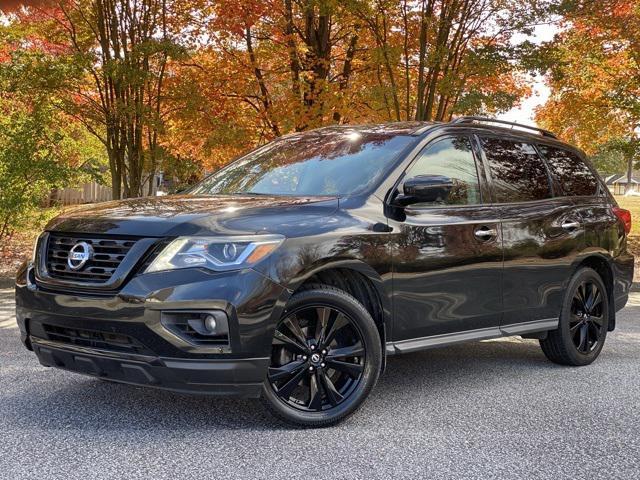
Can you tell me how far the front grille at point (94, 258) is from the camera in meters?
3.95

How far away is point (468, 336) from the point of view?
5.12m

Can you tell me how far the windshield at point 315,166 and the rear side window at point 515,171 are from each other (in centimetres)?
84

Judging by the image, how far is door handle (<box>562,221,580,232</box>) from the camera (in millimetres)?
5918

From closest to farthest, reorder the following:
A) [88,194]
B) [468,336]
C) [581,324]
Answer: [468,336], [581,324], [88,194]

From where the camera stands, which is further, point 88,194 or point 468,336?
point 88,194

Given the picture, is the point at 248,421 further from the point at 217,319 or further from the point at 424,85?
the point at 424,85

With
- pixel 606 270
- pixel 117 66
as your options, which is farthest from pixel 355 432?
pixel 117 66

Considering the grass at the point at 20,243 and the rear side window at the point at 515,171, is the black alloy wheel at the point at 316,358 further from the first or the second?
the grass at the point at 20,243

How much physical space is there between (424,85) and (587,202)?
7885mm

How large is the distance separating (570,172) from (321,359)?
10.7 ft

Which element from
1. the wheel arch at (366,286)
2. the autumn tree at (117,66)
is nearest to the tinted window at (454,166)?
the wheel arch at (366,286)

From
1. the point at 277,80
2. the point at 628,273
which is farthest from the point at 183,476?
the point at 277,80

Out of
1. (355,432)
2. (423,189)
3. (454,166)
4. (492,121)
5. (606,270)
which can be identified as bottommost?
(355,432)

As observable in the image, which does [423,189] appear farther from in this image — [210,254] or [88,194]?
[88,194]
